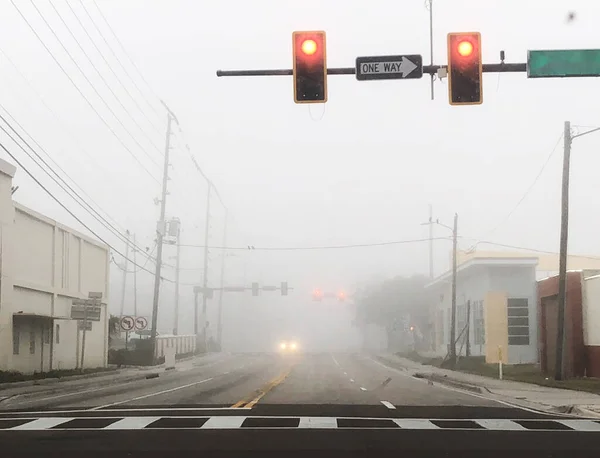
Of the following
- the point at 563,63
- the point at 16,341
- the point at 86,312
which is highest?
the point at 563,63

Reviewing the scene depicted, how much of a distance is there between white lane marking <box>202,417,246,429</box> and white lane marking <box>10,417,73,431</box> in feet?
9.27

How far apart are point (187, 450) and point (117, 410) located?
7.59 meters

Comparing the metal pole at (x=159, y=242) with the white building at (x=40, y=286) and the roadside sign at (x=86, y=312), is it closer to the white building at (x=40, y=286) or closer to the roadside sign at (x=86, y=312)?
the white building at (x=40, y=286)

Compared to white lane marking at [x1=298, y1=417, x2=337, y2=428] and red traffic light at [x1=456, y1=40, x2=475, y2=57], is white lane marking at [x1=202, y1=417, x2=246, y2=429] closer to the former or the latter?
white lane marking at [x1=298, y1=417, x2=337, y2=428]

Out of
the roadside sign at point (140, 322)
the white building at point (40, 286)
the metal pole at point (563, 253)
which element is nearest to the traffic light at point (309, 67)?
the metal pole at point (563, 253)

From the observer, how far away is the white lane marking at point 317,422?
14.7 metres

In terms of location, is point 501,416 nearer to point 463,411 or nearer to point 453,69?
point 463,411

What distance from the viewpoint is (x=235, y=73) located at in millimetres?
15406

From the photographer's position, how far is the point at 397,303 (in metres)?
96.1

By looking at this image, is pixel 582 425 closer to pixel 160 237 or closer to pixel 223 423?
pixel 223 423

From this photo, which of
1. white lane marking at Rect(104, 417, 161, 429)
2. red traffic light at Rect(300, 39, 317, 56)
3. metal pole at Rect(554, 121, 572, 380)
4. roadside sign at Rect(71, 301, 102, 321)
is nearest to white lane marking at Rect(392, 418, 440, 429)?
white lane marking at Rect(104, 417, 161, 429)

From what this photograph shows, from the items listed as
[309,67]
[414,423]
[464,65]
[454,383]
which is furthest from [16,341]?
[464,65]

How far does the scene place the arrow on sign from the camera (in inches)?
586

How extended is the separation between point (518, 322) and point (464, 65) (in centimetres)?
3965
